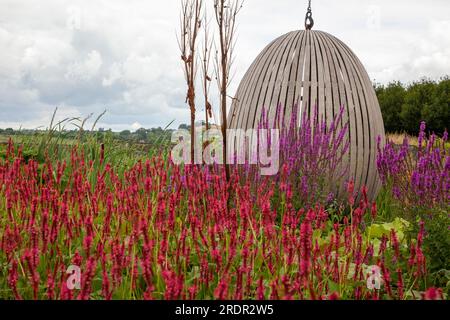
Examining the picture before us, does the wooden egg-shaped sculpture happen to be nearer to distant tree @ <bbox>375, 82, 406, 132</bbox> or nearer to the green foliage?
the green foliage

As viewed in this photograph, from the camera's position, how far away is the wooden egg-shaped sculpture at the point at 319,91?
4922 millimetres

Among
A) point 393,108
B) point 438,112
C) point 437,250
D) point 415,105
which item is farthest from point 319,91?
point 393,108

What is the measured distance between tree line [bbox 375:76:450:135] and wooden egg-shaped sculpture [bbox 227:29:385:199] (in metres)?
11.4

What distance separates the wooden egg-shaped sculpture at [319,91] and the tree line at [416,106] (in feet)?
37.6

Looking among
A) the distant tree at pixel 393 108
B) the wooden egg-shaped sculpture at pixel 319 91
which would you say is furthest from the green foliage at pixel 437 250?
the distant tree at pixel 393 108

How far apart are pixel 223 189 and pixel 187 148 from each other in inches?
80.9

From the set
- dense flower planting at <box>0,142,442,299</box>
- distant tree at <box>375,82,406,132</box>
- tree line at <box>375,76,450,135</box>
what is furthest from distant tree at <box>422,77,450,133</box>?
dense flower planting at <box>0,142,442,299</box>

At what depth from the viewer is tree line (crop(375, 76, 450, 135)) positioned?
16531 millimetres

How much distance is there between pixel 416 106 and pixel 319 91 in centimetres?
1352

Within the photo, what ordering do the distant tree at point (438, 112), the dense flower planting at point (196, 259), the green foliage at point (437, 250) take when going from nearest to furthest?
the dense flower planting at point (196, 259) < the green foliage at point (437, 250) < the distant tree at point (438, 112)

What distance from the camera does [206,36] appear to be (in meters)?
4.26

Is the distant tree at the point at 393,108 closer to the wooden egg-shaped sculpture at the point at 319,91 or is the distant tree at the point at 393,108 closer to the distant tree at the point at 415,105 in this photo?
the distant tree at the point at 415,105

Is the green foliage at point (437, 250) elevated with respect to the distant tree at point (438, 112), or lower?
lower

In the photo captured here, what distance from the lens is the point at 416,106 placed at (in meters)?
17.2
